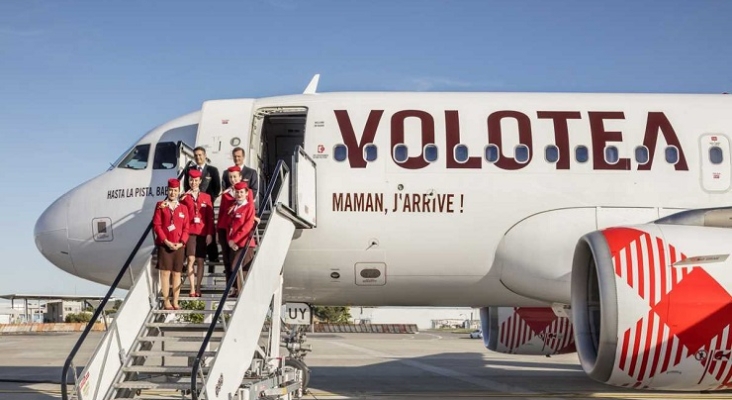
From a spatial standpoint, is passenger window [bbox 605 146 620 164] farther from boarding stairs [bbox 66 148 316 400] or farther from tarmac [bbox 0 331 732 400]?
boarding stairs [bbox 66 148 316 400]

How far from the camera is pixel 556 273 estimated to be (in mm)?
12469

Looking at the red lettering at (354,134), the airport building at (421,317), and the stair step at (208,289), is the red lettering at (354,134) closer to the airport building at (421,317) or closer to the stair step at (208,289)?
the stair step at (208,289)

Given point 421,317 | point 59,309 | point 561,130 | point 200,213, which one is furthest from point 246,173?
A: point 421,317

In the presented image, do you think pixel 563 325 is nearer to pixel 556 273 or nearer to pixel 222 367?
pixel 556 273

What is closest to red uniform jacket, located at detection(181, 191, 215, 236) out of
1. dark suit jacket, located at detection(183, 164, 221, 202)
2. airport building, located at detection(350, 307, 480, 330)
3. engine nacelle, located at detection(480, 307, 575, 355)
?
dark suit jacket, located at detection(183, 164, 221, 202)

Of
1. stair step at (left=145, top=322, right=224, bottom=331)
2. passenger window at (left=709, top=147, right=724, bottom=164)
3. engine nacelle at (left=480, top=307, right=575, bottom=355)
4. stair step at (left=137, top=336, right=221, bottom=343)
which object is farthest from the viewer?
engine nacelle at (left=480, top=307, right=575, bottom=355)

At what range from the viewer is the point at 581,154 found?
1282cm

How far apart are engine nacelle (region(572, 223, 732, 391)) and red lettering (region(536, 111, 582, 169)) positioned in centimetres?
251

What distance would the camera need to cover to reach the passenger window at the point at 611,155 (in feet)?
41.9

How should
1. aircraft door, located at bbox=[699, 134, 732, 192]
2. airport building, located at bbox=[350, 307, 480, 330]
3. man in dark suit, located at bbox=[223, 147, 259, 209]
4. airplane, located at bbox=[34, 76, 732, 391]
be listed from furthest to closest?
1. airport building, located at bbox=[350, 307, 480, 330]
2. aircraft door, located at bbox=[699, 134, 732, 192]
3. airplane, located at bbox=[34, 76, 732, 391]
4. man in dark suit, located at bbox=[223, 147, 259, 209]

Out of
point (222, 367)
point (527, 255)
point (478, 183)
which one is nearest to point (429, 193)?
point (478, 183)

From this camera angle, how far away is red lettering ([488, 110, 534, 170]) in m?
12.7

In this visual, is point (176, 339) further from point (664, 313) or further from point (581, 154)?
point (581, 154)

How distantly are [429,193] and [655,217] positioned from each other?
365 cm
